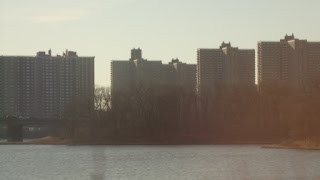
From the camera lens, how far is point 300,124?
→ 83125 millimetres

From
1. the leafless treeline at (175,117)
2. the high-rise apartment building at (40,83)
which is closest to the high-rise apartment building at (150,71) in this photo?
the high-rise apartment building at (40,83)

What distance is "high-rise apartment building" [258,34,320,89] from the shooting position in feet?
440

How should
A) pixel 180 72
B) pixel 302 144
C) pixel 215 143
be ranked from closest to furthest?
pixel 302 144, pixel 215 143, pixel 180 72

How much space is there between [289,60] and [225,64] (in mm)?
12765

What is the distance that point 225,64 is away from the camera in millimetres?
142625

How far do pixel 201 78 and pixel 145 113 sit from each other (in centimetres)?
3900

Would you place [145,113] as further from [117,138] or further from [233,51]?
[233,51]

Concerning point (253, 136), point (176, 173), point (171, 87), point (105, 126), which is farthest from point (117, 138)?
point (176, 173)

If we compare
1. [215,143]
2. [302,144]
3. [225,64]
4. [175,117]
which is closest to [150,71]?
[225,64]

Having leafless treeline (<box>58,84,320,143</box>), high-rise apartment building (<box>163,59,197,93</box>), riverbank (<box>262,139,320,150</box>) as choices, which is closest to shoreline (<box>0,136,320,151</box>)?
riverbank (<box>262,139,320,150</box>)

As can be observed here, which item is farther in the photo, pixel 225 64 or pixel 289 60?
pixel 225 64

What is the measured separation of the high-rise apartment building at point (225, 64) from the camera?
140875mm

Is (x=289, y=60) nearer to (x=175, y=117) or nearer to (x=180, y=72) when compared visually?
(x=180, y=72)

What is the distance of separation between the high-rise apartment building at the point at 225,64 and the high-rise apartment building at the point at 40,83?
71.6ft
